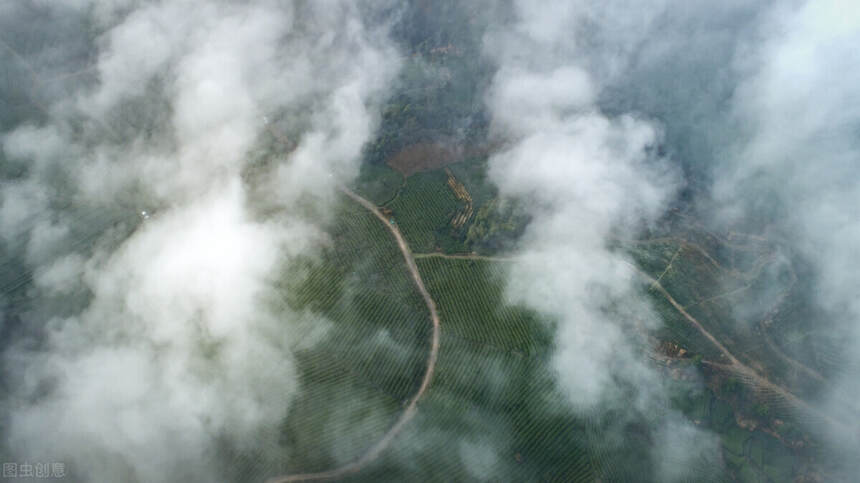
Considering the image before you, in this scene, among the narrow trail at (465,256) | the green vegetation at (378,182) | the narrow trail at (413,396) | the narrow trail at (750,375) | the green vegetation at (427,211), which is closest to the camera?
the narrow trail at (413,396)

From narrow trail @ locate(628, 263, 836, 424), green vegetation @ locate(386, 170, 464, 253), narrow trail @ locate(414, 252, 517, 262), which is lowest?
narrow trail @ locate(628, 263, 836, 424)

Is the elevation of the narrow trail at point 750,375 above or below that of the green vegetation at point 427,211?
below

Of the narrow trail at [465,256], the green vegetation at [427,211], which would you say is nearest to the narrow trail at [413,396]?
the green vegetation at [427,211]

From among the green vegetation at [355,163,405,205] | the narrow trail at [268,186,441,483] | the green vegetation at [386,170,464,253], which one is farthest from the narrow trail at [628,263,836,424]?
the green vegetation at [355,163,405,205]

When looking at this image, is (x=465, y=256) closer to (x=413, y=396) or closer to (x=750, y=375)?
(x=413, y=396)

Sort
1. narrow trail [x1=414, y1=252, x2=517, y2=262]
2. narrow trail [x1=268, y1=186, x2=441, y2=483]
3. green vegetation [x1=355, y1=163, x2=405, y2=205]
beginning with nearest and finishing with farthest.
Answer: narrow trail [x1=268, y1=186, x2=441, y2=483], narrow trail [x1=414, y1=252, x2=517, y2=262], green vegetation [x1=355, y1=163, x2=405, y2=205]

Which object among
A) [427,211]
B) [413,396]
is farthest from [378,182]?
[413,396]

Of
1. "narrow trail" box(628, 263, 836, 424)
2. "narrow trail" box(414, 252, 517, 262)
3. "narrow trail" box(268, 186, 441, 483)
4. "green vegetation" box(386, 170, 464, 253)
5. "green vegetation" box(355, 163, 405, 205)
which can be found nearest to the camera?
"narrow trail" box(268, 186, 441, 483)

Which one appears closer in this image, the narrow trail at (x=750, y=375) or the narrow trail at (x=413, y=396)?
the narrow trail at (x=413, y=396)

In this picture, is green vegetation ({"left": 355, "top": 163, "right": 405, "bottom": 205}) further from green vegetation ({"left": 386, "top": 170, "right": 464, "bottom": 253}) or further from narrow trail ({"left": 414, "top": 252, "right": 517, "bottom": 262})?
narrow trail ({"left": 414, "top": 252, "right": 517, "bottom": 262})

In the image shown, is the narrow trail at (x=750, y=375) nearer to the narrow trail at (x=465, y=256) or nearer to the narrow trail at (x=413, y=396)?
the narrow trail at (x=465, y=256)
